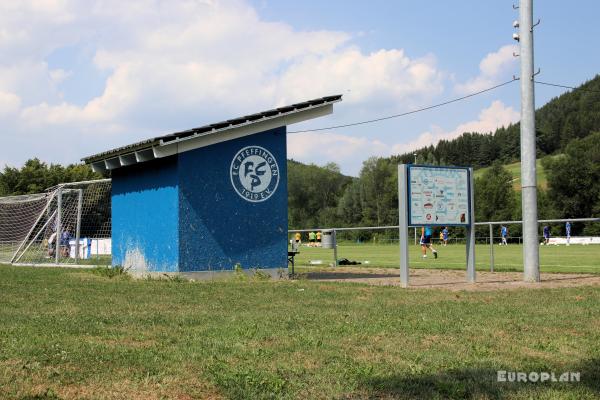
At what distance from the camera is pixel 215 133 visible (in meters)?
15.6

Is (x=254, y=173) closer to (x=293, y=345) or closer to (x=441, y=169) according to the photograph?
(x=441, y=169)

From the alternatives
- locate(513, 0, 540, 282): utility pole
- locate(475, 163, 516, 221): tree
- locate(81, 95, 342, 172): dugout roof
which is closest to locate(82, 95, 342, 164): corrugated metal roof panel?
locate(81, 95, 342, 172): dugout roof

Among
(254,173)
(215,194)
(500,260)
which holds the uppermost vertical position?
(254,173)

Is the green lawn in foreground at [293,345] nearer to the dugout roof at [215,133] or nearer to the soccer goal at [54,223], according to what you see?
the dugout roof at [215,133]

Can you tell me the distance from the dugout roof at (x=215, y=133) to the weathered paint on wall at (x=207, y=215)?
0.26 meters

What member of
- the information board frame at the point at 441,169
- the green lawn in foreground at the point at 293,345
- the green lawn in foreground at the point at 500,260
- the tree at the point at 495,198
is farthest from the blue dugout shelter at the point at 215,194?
the tree at the point at 495,198

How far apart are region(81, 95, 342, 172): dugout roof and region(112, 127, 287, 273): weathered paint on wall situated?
26 centimetres

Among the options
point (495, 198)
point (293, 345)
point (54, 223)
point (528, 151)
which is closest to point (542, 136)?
point (495, 198)

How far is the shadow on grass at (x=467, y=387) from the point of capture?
5.01 meters

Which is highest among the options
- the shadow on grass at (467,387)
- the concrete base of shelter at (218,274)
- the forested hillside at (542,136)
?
the forested hillside at (542,136)

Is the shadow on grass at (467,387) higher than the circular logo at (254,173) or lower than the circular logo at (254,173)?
lower

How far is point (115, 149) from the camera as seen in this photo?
17266 millimetres

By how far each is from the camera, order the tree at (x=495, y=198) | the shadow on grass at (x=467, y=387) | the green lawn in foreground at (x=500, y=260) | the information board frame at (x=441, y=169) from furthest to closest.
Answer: the tree at (x=495, y=198) < the green lawn in foreground at (x=500, y=260) < the information board frame at (x=441, y=169) < the shadow on grass at (x=467, y=387)

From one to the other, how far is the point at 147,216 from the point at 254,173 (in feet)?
9.32
